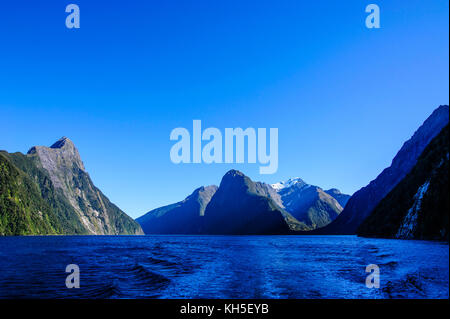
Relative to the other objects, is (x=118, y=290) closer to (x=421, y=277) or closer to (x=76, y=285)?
(x=76, y=285)

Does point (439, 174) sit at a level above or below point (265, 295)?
above

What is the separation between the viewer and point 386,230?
19000 centimetres

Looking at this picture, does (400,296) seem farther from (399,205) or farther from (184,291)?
(399,205)

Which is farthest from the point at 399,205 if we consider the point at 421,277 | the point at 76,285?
the point at 76,285

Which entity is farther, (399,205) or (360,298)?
(399,205)
